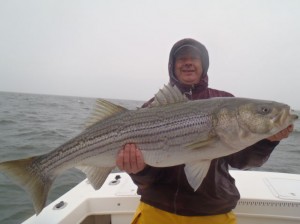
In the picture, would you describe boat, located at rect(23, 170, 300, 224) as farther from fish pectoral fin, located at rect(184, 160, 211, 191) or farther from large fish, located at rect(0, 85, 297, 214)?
fish pectoral fin, located at rect(184, 160, 211, 191)

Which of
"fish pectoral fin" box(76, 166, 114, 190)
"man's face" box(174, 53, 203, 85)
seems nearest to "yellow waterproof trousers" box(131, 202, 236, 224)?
"fish pectoral fin" box(76, 166, 114, 190)

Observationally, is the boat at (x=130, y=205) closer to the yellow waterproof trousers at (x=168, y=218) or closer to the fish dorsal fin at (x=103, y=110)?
the yellow waterproof trousers at (x=168, y=218)

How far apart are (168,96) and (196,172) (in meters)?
1.02

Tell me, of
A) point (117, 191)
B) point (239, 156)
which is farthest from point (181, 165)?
point (117, 191)

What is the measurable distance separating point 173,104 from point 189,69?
3.36ft

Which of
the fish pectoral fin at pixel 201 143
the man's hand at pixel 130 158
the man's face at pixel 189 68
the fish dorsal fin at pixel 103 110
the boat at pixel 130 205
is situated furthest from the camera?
the boat at pixel 130 205

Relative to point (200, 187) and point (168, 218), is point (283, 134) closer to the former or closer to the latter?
point (200, 187)

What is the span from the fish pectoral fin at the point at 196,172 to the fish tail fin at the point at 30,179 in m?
1.86

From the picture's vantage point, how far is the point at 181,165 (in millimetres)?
3691

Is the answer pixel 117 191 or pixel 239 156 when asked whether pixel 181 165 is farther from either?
pixel 117 191

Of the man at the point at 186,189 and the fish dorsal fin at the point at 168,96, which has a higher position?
the fish dorsal fin at the point at 168,96

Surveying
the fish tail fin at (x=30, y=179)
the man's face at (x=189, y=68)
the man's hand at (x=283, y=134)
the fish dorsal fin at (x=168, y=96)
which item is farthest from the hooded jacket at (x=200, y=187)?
the man's face at (x=189, y=68)

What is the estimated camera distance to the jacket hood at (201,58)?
14.4 ft

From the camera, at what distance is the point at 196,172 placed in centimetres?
330
